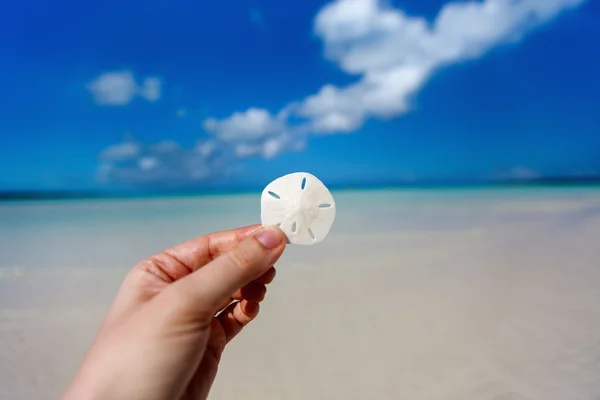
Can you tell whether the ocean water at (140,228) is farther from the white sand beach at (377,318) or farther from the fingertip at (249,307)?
the fingertip at (249,307)

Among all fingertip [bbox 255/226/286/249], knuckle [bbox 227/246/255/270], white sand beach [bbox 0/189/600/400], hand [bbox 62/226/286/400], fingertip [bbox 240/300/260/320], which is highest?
fingertip [bbox 255/226/286/249]

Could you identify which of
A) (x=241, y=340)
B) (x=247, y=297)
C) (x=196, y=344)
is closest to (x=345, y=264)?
(x=241, y=340)

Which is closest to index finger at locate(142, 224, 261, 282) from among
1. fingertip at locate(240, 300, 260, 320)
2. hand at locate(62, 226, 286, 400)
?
hand at locate(62, 226, 286, 400)

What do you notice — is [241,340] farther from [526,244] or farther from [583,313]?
[526,244]

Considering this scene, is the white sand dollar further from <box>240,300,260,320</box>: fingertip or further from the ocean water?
the ocean water

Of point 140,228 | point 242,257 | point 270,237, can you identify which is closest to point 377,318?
point 270,237
